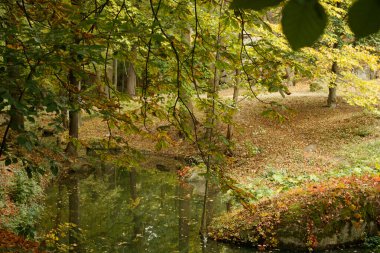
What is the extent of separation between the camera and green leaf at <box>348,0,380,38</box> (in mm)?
613

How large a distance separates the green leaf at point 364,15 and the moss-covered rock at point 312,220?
8094 millimetres

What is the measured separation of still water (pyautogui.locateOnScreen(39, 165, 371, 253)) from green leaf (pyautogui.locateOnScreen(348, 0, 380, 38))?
6.53 m

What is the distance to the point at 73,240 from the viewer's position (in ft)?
28.1

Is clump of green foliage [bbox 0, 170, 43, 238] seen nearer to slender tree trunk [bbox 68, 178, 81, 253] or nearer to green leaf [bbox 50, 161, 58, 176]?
slender tree trunk [bbox 68, 178, 81, 253]

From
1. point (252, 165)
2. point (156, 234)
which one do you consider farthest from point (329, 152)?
point (156, 234)

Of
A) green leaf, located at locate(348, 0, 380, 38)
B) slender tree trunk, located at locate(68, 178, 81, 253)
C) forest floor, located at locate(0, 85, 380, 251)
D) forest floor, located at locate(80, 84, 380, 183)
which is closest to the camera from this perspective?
green leaf, located at locate(348, 0, 380, 38)

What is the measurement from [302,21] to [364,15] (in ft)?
0.29

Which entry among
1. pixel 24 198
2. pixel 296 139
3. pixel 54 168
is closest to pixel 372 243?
pixel 54 168

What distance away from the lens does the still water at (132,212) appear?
875 centimetres

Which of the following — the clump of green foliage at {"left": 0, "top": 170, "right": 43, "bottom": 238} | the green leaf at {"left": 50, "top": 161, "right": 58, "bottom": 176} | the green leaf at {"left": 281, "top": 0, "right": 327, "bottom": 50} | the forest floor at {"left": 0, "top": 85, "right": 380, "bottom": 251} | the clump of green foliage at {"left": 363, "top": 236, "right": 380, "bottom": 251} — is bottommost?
the clump of green foliage at {"left": 363, "top": 236, "right": 380, "bottom": 251}

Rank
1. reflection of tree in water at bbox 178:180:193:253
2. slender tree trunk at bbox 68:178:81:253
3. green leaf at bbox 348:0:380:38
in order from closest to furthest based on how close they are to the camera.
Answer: green leaf at bbox 348:0:380:38
slender tree trunk at bbox 68:178:81:253
reflection of tree in water at bbox 178:180:193:253

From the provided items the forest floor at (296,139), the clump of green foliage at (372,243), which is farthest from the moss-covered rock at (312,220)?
the forest floor at (296,139)

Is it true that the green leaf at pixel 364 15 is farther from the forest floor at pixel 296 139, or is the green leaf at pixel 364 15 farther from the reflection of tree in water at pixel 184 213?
the forest floor at pixel 296 139

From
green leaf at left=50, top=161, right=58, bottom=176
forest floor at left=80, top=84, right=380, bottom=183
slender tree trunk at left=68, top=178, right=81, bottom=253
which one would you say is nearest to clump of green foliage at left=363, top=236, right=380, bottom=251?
forest floor at left=80, top=84, right=380, bottom=183
